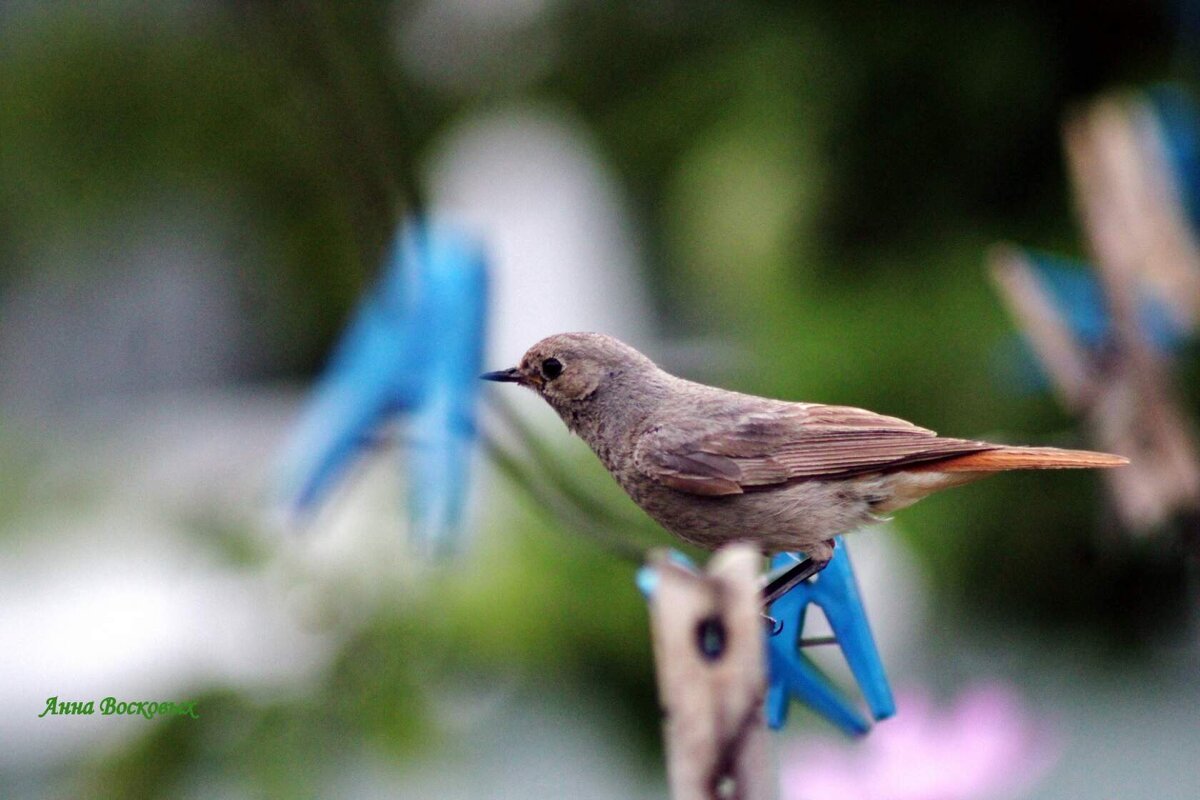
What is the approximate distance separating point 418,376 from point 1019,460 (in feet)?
3.39

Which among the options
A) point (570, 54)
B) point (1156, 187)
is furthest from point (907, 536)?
point (570, 54)

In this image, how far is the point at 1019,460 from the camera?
4.71 ft

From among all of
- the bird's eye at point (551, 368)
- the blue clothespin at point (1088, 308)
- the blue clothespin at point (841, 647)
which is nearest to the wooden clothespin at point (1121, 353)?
the blue clothespin at point (1088, 308)

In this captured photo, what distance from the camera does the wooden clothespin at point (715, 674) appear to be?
934 mm

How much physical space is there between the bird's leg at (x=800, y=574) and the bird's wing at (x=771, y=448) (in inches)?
3.6

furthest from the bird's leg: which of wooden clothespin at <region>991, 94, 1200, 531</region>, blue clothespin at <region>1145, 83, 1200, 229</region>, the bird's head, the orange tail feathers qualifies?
blue clothespin at <region>1145, 83, 1200, 229</region>

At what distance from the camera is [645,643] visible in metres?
3.24

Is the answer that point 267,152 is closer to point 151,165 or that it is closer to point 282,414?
point 151,165

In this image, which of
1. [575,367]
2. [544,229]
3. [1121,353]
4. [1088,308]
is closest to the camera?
[575,367]

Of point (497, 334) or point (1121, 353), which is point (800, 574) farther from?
point (497, 334)

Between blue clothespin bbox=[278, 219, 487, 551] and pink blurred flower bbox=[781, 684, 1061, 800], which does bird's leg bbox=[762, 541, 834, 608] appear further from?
blue clothespin bbox=[278, 219, 487, 551]

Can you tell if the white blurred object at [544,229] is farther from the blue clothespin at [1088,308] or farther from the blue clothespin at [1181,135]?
the blue clothespin at [1088,308]

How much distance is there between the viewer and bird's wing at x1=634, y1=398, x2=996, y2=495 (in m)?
1.42

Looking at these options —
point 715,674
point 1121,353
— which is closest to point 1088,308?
point 1121,353
